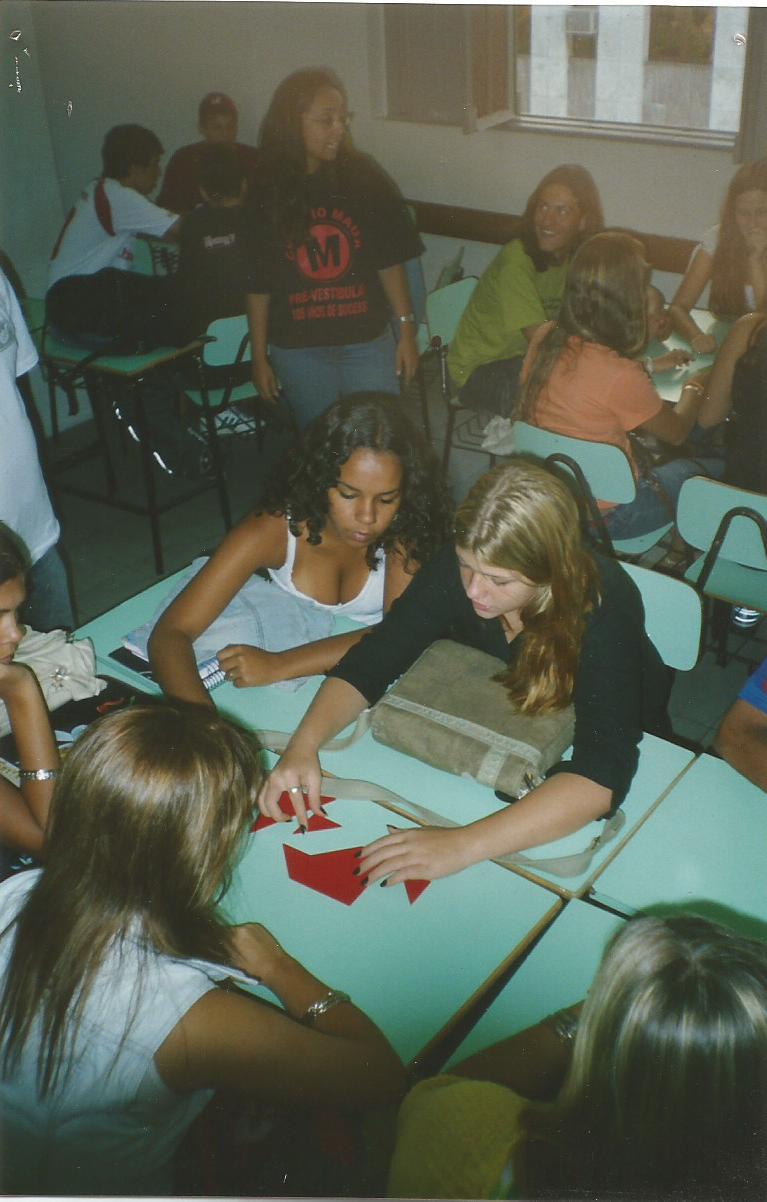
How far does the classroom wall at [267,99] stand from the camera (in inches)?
181

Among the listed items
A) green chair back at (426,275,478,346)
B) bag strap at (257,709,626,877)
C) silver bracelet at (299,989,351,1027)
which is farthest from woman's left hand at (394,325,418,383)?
silver bracelet at (299,989,351,1027)

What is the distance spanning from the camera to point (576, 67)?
176 inches

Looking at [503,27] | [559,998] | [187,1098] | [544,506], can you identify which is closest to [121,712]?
[187,1098]

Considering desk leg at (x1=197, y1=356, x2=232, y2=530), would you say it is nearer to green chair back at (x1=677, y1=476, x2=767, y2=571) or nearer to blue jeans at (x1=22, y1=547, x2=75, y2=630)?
blue jeans at (x1=22, y1=547, x2=75, y2=630)

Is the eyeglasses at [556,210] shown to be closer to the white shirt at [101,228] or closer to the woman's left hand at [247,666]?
the white shirt at [101,228]

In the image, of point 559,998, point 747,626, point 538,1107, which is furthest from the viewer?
point 747,626

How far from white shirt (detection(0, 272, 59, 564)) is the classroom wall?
333 centimetres

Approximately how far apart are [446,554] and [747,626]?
63.1 inches

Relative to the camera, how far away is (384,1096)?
1.21m

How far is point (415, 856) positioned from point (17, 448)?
1.20 meters

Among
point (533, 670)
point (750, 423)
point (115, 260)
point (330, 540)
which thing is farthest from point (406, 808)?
point (115, 260)

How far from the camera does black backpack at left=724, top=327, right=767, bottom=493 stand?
8.86 ft

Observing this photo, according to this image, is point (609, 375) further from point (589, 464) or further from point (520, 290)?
point (520, 290)

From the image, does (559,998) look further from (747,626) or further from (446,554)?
(747,626)
